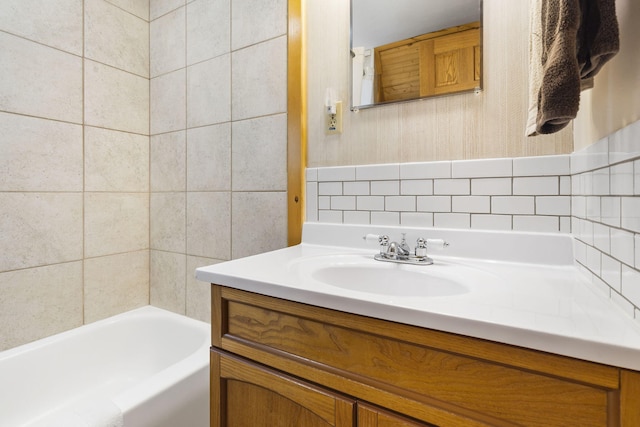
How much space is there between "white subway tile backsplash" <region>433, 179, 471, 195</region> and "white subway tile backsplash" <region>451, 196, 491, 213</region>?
19 mm

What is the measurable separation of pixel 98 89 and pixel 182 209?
2.23 ft

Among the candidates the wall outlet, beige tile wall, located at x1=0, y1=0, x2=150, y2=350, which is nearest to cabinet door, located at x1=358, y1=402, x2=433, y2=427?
the wall outlet

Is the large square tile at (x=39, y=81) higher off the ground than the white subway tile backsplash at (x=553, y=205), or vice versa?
the large square tile at (x=39, y=81)

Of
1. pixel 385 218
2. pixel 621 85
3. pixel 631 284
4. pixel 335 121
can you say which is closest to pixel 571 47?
pixel 621 85

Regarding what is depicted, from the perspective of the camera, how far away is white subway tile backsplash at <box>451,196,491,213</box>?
91cm

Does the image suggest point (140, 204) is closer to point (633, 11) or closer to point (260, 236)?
point (260, 236)

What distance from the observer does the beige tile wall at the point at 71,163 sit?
1.21 meters

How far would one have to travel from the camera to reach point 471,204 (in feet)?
3.05

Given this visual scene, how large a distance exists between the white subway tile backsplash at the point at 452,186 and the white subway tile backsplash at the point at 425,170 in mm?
Answer: 19

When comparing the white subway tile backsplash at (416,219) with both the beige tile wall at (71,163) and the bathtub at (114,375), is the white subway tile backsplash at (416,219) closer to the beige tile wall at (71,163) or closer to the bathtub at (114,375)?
the bathtub at (114,375)

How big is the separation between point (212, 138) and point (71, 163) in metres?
0.62

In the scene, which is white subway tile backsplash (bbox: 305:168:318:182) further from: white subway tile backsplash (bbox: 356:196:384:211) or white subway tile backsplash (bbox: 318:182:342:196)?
white subway tile backsplash (bbox: 356:196:384:211)

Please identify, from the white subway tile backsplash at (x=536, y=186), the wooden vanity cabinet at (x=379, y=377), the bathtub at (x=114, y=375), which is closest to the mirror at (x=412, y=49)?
Answer: the white subway tile backsplash at (x=536, y=186)

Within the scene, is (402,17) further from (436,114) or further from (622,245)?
(622,245)
